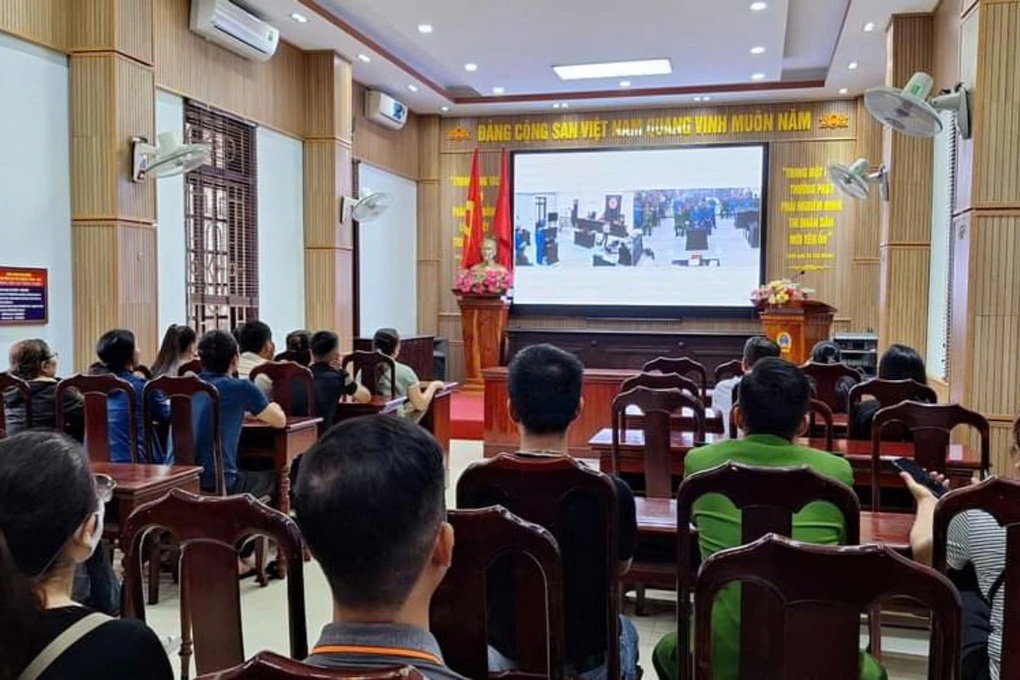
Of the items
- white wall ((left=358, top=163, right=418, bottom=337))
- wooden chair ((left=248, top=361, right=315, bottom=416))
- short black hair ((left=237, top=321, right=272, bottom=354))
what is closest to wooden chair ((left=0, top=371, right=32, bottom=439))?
wooden chair ((left=248, top=361, right=315, bottom=416))

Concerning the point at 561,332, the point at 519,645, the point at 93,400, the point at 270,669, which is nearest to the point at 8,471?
the point at 270,669

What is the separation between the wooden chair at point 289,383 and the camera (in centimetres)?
468

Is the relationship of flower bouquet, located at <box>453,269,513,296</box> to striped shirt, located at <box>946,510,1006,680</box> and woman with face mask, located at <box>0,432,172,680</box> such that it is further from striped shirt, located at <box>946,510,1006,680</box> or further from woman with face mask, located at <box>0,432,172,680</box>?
woman with face mask, located at <box>0,432,172,680</box>

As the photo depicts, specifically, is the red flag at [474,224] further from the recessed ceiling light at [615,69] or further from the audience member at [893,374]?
the audience member at [893,374]

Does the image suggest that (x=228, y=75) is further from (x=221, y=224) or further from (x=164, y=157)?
(x=164, y=157)

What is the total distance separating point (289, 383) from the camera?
4.88 meters

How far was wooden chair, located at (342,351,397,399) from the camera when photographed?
566cm

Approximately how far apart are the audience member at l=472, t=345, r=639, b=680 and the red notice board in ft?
14.4

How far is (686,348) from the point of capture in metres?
10.4

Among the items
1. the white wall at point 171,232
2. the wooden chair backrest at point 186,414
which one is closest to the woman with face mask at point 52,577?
the wooden chair backrest at point 186,414

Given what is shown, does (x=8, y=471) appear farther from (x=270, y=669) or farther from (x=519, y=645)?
(x=519, y=645)

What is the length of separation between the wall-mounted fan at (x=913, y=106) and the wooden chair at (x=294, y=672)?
4.90m

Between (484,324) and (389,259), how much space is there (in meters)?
1.61

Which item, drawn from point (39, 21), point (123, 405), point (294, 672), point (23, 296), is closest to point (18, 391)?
point (123, 405)
